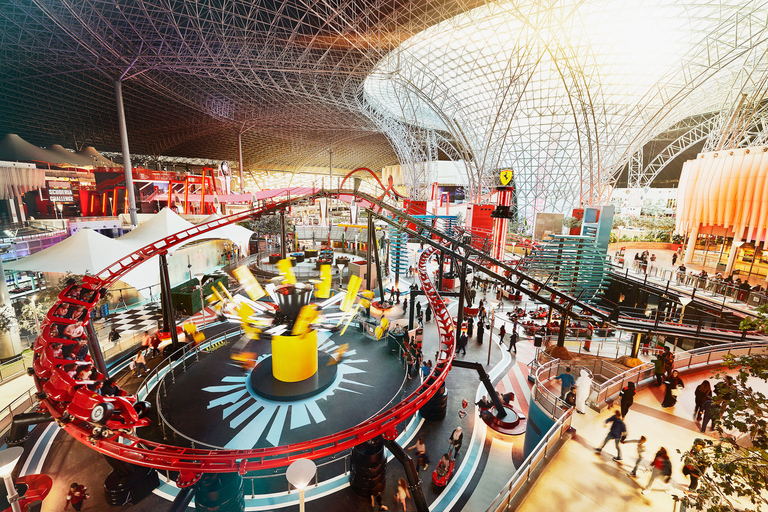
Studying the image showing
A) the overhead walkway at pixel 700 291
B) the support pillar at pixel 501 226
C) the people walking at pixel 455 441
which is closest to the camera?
the people walking at pixel 455 441

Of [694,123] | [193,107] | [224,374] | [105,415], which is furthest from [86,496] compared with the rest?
[694,123]

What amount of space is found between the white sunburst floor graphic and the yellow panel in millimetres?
1133

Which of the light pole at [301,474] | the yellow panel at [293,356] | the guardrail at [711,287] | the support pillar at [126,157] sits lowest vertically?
the yellow panel at [293,356]

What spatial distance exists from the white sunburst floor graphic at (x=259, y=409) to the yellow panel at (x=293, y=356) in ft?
3.72

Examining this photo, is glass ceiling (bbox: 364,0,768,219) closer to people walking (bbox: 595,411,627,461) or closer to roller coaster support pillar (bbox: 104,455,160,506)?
people walking (bbox: 595,411,627,461)

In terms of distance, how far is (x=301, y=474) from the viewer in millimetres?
5055

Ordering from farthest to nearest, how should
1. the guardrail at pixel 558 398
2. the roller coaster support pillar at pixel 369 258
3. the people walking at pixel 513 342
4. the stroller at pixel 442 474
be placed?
the roller coaster support pillar at pixel 369 258, the people walking at pixel 513 342, the stroller at pixel 442 474, the guardrail at pixel 558 398

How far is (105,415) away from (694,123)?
234 feet

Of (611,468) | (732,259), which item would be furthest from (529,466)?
Answer: (732,259)

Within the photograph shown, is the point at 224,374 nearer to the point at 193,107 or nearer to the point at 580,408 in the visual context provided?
the point at 580,408

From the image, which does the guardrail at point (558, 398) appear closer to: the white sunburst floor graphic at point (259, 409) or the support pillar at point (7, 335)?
the white sunburst floor graphic at point (259, 409)

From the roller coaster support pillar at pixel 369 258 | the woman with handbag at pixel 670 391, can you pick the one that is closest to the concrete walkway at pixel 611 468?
the woman with handbag at pixel 670 391

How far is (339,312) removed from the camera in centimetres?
2148

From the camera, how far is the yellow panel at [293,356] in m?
12.5
